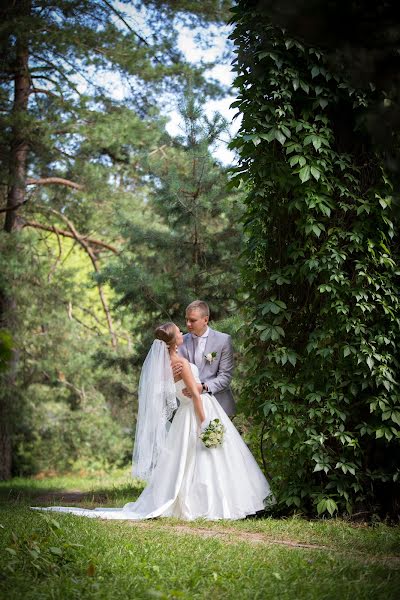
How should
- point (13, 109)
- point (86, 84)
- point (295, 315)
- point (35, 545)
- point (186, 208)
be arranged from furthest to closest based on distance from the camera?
point (86, 84)
point (13, 109)
point (186, 208)
point (295, 315)
point (35, 545)


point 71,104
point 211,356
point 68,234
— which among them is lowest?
point 211,356

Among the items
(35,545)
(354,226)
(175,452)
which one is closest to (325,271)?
(354,226)

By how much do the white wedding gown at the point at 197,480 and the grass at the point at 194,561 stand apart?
70 cm

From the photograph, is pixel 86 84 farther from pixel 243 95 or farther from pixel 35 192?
pixel 243 95

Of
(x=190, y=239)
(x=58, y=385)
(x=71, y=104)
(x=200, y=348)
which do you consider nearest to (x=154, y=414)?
(x=200, y=348)

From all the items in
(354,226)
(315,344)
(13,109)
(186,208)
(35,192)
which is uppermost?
(13,109)

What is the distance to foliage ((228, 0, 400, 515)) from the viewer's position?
5.98m

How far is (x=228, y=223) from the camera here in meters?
9.63

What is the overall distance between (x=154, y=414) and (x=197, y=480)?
71 cm

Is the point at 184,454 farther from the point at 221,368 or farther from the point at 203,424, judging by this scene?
the point at 221,368

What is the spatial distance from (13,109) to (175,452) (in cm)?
856

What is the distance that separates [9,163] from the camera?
1334 cm

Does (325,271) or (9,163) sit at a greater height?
(9,163)

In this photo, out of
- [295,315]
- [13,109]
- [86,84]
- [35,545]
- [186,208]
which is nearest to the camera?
[35,545]
